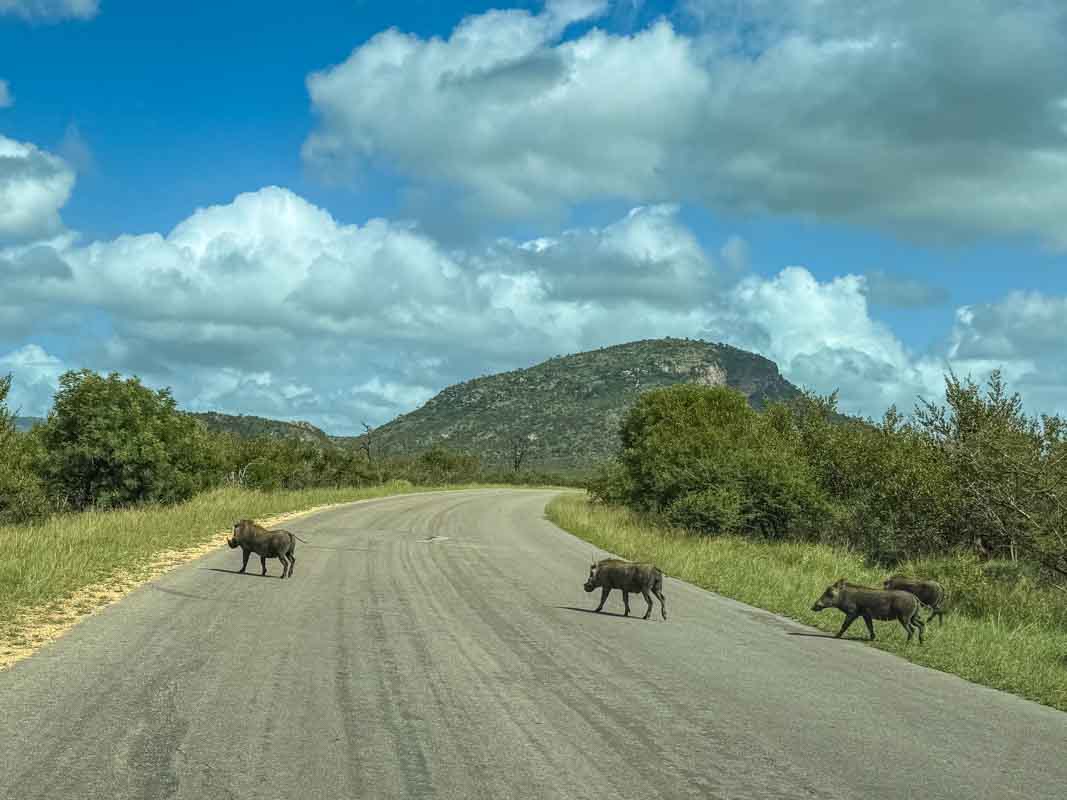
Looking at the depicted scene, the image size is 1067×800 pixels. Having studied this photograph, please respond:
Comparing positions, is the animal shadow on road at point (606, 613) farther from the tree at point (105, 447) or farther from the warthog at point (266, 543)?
the tree at point (105, 447)

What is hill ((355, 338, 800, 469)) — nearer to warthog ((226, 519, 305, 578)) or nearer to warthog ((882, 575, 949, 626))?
warthog ((226, 519, 305, 578))

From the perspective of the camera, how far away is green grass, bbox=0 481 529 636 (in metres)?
13.7

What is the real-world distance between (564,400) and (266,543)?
145757 mm

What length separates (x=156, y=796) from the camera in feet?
18.8

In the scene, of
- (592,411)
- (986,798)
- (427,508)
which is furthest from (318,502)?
(592,411)

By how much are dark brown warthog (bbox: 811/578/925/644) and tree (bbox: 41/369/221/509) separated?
81.8 feet

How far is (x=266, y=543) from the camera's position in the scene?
17.7 meters

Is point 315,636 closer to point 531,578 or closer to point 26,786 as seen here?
point 26,786

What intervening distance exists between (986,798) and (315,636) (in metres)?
7.67

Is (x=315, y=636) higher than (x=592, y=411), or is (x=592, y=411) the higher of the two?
(x=592, y=411)

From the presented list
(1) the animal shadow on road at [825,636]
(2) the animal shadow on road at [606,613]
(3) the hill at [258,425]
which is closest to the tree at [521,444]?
(3) the hill at [258,425]

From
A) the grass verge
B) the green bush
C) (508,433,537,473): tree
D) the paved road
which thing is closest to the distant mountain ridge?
(508,433,537,473): tree

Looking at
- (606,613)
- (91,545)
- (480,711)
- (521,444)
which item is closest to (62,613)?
(480,711)

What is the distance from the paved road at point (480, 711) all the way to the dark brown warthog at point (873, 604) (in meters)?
0.57
